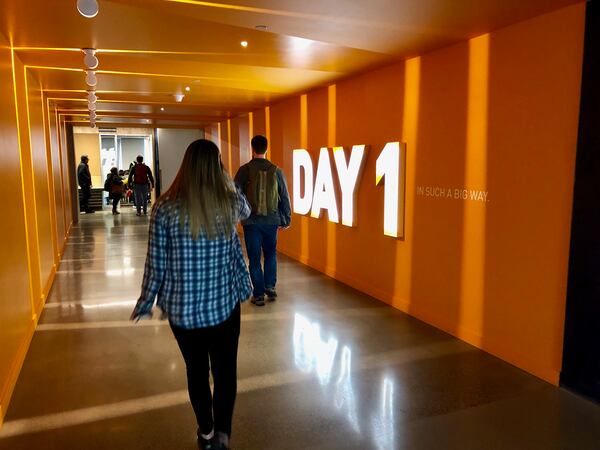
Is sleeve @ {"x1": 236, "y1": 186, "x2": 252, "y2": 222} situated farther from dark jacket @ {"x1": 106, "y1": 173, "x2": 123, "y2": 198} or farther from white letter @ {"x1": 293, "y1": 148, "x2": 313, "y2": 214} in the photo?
dark jacket @ {"x1": 106, "y1": 173, "x2": 123, "y2": 198}

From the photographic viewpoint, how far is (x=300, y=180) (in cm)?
719

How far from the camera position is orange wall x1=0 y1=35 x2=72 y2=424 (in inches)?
128

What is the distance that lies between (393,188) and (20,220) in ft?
10.9

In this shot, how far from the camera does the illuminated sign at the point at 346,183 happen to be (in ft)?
16.1

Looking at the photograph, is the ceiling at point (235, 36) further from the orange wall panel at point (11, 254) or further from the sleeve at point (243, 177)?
the sleeve at point (243, 177)

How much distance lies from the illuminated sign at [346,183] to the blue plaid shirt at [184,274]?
9.48 feet

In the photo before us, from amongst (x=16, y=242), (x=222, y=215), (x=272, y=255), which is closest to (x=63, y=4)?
(x=16, y=242)

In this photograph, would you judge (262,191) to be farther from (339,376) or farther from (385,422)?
(385,422)

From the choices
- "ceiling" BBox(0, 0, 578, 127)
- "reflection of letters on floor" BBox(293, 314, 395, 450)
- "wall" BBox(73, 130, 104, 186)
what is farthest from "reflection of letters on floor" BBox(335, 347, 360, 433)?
"wall" BBox(73, 130, 104, 186)

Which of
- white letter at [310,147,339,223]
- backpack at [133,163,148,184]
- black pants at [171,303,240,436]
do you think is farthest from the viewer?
backpack at [133,163,148,184]

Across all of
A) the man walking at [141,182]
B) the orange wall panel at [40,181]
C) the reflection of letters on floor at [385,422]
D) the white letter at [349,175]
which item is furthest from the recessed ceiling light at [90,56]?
the man walking at [141,182]

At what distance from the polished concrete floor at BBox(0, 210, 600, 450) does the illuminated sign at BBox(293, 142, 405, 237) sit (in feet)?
3.49

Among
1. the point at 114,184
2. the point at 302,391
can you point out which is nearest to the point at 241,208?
the point at 302,391

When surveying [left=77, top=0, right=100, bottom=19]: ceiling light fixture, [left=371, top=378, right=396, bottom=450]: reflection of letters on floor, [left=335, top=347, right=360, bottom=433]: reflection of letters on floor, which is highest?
[left=77, top=0, right=100, bottom=19]: ceiling light fixture
